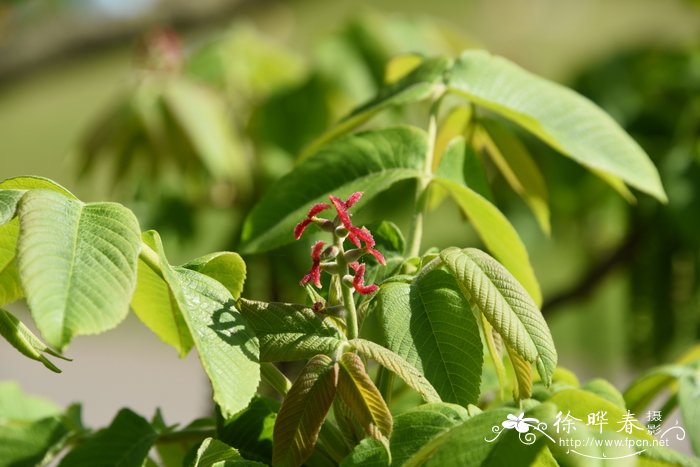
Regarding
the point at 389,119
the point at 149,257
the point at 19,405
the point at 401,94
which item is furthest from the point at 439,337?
the point at 389,119

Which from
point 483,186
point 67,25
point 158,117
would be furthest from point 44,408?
point 67,25

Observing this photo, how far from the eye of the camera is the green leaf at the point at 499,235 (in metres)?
0.65

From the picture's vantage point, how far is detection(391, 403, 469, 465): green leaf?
0.51 metres

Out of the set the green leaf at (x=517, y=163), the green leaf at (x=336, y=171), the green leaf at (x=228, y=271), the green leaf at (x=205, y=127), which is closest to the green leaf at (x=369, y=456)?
the green leaf at (x=228, y=271)

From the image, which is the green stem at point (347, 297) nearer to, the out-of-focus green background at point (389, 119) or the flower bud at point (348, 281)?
the flower bud at point (348, 281)

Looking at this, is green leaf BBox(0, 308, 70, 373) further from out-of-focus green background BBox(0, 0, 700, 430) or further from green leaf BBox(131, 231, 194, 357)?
out-of-focus green background BBox(0, 0, 700, 430)

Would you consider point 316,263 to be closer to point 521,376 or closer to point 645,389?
point 521,376

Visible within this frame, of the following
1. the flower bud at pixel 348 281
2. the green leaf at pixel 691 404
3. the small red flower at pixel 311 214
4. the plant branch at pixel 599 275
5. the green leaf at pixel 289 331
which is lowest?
the plant branch at pixel 599 275

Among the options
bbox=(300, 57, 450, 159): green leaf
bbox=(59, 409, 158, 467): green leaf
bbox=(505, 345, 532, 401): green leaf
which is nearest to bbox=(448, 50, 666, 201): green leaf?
bbox=(300, 57, 450, 159): green leaf

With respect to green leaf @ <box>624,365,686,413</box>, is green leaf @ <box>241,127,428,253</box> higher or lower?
higher

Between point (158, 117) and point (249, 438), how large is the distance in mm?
995

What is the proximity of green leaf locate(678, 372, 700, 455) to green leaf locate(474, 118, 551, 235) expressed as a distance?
0.56 feet

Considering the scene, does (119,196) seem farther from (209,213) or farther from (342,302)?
(342,302)

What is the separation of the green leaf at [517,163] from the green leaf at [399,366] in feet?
1.11
